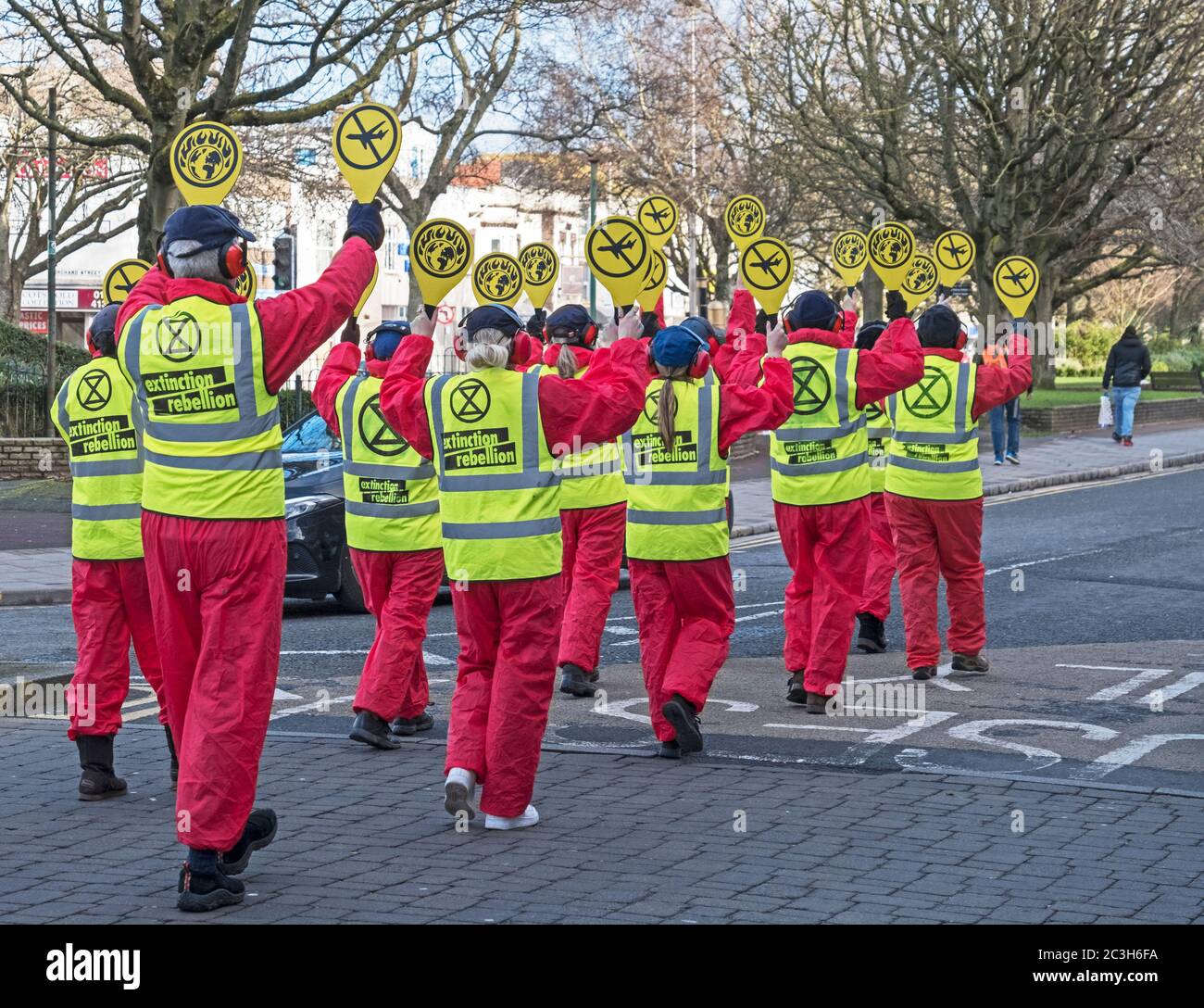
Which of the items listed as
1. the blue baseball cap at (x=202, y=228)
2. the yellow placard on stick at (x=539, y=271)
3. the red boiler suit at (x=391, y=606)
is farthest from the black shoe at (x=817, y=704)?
the yellow placard on stick at (x=539, y=271)

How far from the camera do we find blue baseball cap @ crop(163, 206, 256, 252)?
5918 millimetres

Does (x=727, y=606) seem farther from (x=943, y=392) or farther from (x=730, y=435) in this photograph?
(x=943, y=392)

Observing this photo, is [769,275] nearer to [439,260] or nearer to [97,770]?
[439,260]

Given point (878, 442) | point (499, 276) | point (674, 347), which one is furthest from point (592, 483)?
point (878, 442)

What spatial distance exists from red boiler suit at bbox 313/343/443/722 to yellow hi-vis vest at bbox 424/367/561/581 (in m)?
1.37

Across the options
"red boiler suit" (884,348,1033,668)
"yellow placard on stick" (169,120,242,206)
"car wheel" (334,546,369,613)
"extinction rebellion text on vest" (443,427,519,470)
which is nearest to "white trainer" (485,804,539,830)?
"extinction rebellion text on vest" (443,427,519,470)

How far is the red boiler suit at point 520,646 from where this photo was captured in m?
6.70

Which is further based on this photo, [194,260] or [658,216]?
[658,216]

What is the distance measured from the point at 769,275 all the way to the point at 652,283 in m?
1.66

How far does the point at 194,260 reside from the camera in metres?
5.92

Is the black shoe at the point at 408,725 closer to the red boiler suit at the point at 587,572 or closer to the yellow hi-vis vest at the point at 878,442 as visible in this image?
the red boiler suit at the point at 587,572
